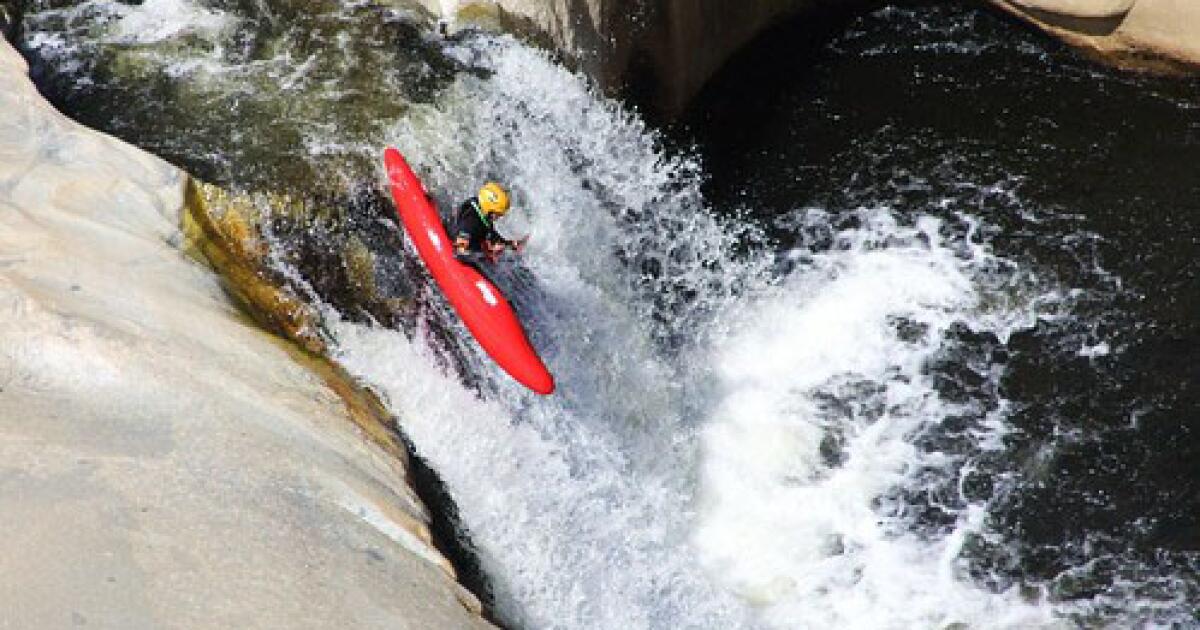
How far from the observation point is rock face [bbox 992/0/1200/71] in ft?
33.4

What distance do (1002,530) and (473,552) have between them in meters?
3.25

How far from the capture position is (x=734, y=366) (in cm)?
847

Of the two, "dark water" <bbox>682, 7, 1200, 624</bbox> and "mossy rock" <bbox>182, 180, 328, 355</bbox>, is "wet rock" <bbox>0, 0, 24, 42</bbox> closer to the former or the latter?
"mossy rock" <bbox>182, 180, 328, 355</bbox>

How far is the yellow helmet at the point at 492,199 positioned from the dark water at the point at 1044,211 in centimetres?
307

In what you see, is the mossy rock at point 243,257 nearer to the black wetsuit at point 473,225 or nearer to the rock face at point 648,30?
the black wetsuit at point 473,225

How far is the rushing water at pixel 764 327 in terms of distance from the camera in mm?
6809

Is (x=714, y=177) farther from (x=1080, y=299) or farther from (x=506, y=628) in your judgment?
(x=506, y=628)

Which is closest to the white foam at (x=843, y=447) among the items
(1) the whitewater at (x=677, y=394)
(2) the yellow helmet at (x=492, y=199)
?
(1) the whitewater at (x=677, y=394)

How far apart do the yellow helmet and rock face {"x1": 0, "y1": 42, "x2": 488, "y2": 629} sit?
154cm

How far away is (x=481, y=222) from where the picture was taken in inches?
274

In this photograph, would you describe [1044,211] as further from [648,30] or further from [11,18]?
[11,18]

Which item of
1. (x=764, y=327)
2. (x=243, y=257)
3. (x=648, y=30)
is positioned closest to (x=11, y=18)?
(x=243, y=257)

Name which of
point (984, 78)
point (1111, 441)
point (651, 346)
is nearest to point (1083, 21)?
point (984, 78)

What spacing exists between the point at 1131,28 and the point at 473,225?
6.51 m
